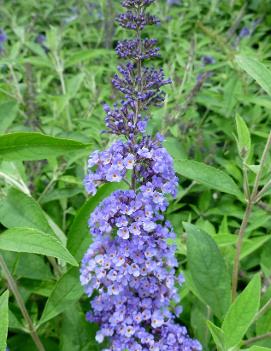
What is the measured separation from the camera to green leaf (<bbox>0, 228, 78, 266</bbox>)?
5.67 ft

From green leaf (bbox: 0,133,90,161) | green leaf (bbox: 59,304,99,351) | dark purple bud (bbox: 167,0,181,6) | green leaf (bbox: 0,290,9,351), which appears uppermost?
green leaf (bbox: 0,133,90,161)

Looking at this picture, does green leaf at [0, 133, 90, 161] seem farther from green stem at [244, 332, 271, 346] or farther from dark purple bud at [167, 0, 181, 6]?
dark purple bud at [167, 0, 181, 6]

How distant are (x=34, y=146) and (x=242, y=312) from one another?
3.01ft

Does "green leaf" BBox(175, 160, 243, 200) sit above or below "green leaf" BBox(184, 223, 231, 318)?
above

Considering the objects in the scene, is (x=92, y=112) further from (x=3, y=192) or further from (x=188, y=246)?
(x=188, y=246)

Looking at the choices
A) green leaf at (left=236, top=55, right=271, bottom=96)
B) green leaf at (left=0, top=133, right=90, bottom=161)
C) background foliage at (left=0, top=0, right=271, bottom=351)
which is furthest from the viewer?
green leaf at (left=236, top=55, right=271, bottom=96)

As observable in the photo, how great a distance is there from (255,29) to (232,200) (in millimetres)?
3411

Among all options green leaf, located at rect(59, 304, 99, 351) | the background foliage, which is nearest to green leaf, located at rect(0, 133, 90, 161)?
the background foliage

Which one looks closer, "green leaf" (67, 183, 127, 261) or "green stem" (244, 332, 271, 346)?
"green stem" (244, 332, 271, 346)

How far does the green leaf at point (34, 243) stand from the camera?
1.73m

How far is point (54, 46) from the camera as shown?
4.20 metres

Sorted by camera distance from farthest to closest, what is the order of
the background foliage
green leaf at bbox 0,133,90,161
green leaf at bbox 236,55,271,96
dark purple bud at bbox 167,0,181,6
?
dark purple bud at bbox 167,0,181,6, green leaf at bbox 236,55,271,96, the background foliage, green leaf at bbox 0,133,90,161

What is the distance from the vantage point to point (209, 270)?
89.7 inches

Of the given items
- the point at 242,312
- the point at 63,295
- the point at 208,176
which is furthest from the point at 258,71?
the point at 63,295
